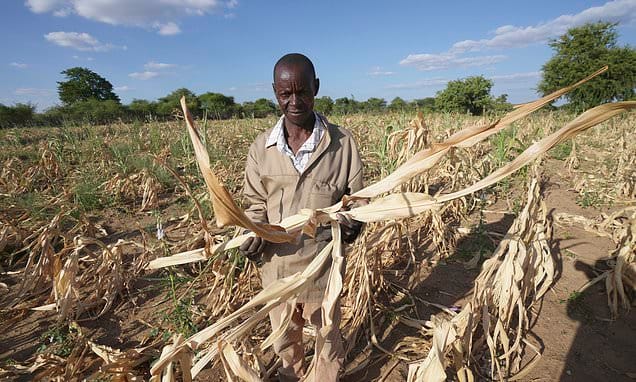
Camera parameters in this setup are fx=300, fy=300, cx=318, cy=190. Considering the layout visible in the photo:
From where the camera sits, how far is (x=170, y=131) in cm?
774

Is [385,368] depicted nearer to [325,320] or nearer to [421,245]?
A: [325,320]

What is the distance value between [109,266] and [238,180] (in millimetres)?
2190

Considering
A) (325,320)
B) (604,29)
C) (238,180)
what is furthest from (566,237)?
(604,29)

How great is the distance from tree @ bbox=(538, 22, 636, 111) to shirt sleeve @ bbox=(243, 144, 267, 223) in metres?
21.5

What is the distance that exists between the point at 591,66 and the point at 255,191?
25.4 metres

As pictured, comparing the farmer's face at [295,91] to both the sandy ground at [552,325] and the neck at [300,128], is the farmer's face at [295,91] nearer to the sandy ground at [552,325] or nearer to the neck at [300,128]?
the neck at [300,128]

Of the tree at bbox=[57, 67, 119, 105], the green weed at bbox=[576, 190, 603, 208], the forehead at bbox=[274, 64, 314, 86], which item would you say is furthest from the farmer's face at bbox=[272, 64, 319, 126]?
the tree at bbox=[57, 67, 119, 105]

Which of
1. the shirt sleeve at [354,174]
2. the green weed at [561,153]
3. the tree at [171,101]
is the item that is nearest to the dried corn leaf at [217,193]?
the shirt sleeve at [354,174]

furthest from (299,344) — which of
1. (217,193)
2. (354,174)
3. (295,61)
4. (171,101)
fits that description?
(171,101)

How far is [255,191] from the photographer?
1.37m

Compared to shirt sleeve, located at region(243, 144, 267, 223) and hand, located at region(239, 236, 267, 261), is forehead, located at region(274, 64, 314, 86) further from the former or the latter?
hand, located at region(239, 236, 267, 261)

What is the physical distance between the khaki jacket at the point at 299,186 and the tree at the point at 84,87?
39773mm

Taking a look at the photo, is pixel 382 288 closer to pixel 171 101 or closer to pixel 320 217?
pixel 320 217

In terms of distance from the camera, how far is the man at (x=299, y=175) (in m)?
1.18
